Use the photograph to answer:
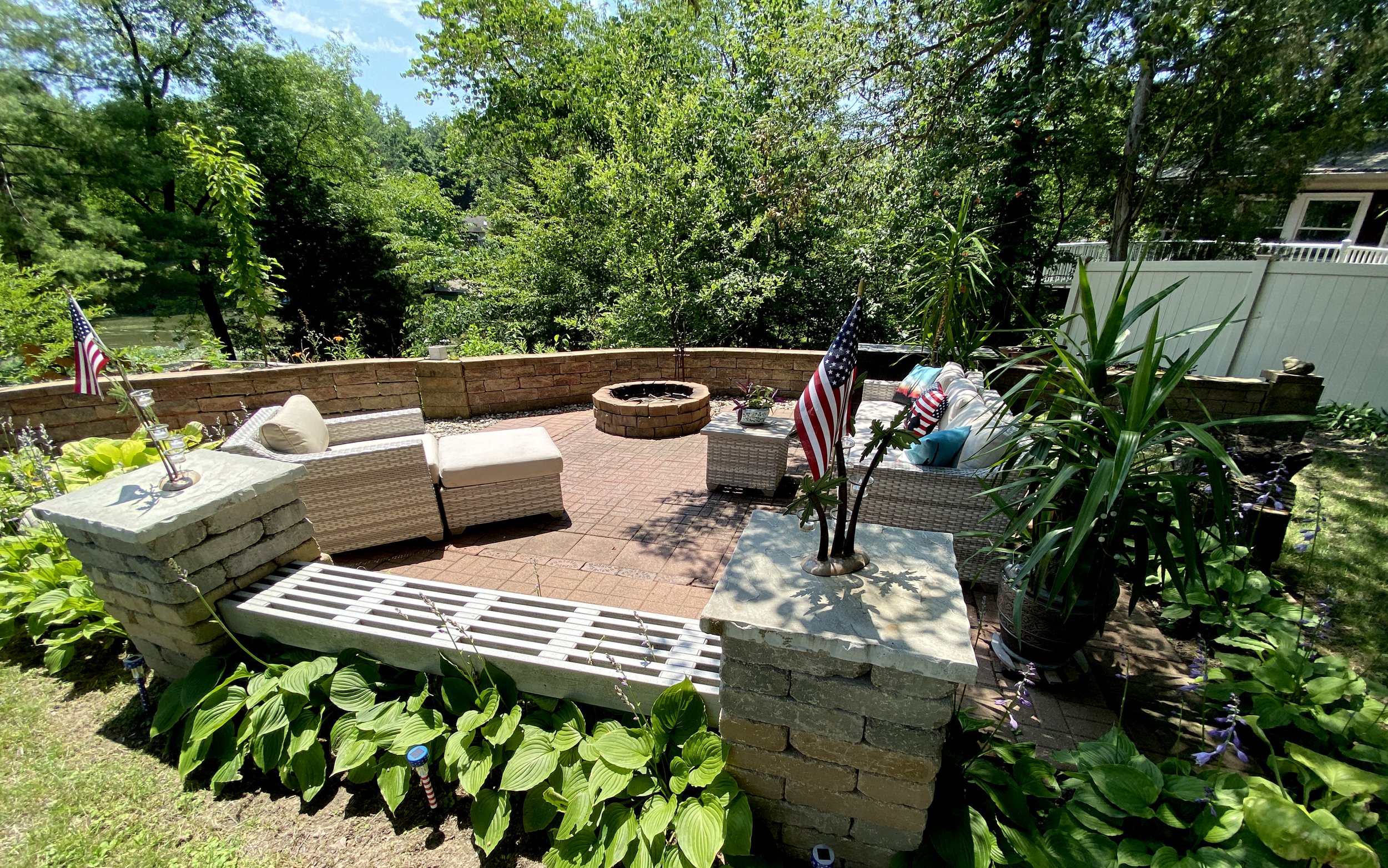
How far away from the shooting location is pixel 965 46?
230 inches

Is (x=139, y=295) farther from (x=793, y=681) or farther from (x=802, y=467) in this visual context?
(x=793, y=681)

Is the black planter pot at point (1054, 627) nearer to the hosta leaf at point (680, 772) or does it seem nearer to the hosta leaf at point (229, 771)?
the hosta leaf at point (680, 772)

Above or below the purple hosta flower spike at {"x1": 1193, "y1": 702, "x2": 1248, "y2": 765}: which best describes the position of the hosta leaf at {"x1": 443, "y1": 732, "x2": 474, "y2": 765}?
below

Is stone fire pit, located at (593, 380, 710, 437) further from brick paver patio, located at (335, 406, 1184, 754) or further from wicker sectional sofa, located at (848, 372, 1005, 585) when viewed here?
wicker sectional sofa, located at (848, 372, 1005, 585)

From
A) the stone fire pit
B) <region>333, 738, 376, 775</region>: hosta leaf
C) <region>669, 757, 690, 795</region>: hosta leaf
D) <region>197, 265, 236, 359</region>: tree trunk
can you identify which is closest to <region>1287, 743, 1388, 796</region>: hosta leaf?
<region>669, 757, 690, 795</region>: hosta leaf

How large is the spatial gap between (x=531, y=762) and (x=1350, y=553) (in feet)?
15.1

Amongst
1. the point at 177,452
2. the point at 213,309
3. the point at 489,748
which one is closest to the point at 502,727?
the point at 489,748

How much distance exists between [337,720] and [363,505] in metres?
1.44

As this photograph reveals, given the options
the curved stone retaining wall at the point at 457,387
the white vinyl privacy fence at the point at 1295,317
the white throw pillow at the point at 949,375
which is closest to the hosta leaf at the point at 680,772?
the white throw pillow at the point at 949,375

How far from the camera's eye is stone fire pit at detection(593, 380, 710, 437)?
17.2ft

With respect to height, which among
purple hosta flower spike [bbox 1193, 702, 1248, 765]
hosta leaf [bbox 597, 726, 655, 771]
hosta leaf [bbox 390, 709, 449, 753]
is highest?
purple hosta flower spike [bbox 1193, 702, 1248, 765]

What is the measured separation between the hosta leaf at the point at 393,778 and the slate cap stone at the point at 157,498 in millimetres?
1156

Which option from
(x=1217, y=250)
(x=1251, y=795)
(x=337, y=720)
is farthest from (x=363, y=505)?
(x=1217, y=250)

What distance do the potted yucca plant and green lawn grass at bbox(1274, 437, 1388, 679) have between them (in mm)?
928
